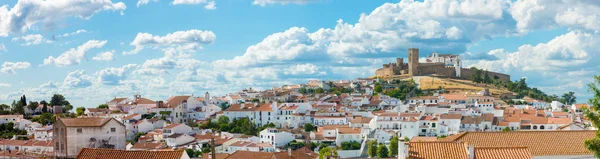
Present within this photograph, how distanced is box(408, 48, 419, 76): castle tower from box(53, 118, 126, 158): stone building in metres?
114

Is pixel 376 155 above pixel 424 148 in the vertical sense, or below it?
below

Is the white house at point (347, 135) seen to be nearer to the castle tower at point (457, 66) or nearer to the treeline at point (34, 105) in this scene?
the treeline at point (34, 105)

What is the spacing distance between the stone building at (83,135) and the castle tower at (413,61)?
11424 centimetres

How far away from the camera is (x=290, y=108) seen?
278ft

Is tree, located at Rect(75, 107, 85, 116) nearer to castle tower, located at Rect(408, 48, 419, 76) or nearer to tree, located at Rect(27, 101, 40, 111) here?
tree, located at Rect(27, 101, 40, 111)

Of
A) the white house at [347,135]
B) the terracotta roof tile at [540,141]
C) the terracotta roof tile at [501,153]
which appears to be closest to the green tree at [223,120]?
the white house at [347,135]

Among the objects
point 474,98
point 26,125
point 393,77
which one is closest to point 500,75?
point 393,77

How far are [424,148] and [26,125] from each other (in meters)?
75.0

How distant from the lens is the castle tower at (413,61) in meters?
144

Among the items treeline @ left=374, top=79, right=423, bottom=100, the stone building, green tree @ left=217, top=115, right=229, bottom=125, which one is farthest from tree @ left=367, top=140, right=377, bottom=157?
treeline @ left=374, top=79, right=423, bottom=100

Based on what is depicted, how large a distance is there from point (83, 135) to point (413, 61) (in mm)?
118004

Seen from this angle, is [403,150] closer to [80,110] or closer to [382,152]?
[382,152]

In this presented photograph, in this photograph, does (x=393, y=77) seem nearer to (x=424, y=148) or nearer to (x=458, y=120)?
(x=458, y=120)

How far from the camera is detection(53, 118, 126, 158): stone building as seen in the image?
32.6 meters
